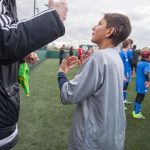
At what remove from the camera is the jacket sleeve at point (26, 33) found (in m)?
1.49

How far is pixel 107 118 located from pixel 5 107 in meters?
1.03

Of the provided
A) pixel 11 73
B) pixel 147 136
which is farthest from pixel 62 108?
pixel 11 73

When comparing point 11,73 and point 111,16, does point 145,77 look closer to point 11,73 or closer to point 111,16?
point 111,16

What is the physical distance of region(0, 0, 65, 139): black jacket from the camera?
1.50 metres

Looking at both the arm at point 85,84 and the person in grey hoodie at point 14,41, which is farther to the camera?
the arm at point 85,84

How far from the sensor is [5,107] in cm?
178

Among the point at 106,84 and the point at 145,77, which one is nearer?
the point at 106,84

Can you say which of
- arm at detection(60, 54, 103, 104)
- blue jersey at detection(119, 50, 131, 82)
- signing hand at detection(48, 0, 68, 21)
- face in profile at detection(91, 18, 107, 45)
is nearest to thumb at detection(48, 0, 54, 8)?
signing hand at detection(48, 0, 68, 21)

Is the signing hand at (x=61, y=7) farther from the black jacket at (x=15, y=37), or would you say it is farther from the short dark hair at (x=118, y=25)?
the short dark hair at (x=118, y=25)

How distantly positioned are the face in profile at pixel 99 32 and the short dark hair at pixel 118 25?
40mm

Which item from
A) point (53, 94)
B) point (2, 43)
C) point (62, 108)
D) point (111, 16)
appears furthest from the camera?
point (53, 94)

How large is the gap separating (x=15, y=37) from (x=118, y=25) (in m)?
1.39

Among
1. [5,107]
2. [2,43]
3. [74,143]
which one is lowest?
[74,143]

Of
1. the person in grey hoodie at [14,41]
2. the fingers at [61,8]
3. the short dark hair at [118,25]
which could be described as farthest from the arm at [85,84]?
the fingers at [61,8]
